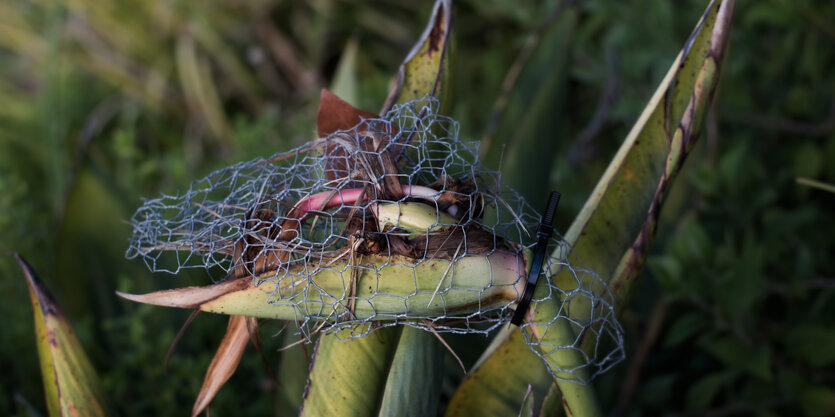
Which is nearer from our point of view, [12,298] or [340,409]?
[340,409]

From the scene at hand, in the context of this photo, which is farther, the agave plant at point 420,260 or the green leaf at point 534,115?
the green leaf at point 534,115

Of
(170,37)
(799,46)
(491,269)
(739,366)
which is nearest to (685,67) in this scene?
(491,269)

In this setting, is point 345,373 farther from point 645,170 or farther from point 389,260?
point 645,170

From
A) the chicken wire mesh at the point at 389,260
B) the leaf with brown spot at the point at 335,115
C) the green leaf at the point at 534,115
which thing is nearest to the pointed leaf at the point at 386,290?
the chicken wire mesh at the point at 389,260

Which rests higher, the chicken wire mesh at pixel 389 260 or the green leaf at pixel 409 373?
the chicken wire mesh at pixel 389 260

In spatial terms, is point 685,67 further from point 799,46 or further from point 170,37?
point 170,37

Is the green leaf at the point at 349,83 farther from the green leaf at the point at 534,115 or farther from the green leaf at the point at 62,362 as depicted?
the green leaf at the point at 62,362
